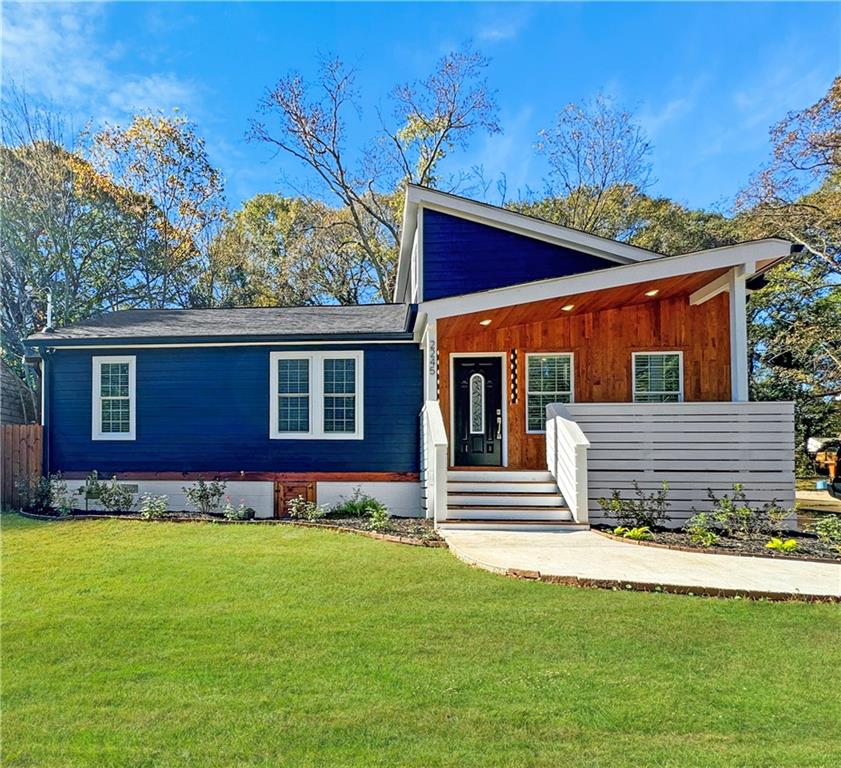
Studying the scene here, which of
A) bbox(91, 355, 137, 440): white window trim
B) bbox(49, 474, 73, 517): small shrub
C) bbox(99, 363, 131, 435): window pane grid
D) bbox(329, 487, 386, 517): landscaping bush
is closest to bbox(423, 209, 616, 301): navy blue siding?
bbox(329, 487, 386, 517): landscaping bush

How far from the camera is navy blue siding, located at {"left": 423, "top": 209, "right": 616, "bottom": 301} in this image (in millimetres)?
10180

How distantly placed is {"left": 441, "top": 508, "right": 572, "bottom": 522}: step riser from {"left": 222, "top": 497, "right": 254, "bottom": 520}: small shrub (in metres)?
3.51

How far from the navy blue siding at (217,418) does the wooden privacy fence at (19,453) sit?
26 centimetres

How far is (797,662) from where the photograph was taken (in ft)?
10.8

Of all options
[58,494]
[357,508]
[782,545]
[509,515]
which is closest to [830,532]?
[782,545]

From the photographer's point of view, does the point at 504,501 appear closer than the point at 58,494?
Yes

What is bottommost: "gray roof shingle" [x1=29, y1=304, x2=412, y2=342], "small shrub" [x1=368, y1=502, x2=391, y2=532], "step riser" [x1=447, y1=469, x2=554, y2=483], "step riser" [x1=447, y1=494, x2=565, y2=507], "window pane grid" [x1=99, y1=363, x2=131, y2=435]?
"small shrub" [x1=368, y1=502, x2=391, y2=532]

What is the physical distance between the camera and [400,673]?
3113 mm

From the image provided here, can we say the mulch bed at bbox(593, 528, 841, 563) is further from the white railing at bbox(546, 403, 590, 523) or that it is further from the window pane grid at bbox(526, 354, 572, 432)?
the window pane grid at bbox(526, 354, 572, 432)

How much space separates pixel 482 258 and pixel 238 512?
610cm

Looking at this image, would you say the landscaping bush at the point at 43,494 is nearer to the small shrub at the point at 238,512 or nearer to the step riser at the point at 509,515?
the small shrub at the point at 238,512

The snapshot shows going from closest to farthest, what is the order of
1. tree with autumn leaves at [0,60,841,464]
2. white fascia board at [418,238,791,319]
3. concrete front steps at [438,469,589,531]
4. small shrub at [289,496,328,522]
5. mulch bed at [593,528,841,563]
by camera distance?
1. mulch bed at [593,528,841,563]
2. concrete front steps at [438,469,589,531]
3. white fascia board at [418,238,791,319]
4. small shrub at [289,496,328,522]
5. tree with autumn leaves at [0,60,841,464]

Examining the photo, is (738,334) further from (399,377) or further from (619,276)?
(399,377)

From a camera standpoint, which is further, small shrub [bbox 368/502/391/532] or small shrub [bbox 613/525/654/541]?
small shrub [bbox 368/502/391/532]
